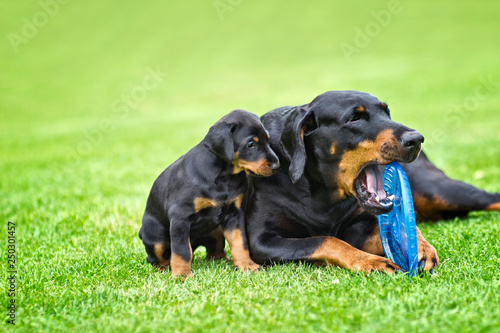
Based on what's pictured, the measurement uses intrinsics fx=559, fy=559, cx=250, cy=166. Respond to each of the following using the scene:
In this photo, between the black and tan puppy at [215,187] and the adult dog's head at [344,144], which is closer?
the adult dog's head at [344,144]

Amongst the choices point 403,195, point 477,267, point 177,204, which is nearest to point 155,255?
point 177,204

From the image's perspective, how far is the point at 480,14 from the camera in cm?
3731

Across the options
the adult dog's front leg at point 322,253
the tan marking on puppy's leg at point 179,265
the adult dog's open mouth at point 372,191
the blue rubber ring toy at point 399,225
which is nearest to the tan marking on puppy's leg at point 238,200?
the adult dog's front leg at point 322,253

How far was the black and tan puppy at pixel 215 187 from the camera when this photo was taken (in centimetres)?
392

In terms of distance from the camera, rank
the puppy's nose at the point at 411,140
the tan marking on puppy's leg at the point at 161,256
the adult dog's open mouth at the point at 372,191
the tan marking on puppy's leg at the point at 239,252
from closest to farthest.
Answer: the puppy's nose at the point at 411,140
the adult dog's open mouth at the point at 372,191
the tan marking on puppy's leg at the point at 239,252
the tan marking on puppy's leg at the point at 161,256

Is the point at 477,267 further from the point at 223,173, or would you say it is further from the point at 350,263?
the point at 223,173

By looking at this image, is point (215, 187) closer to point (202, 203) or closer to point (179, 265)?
point (202, 203)

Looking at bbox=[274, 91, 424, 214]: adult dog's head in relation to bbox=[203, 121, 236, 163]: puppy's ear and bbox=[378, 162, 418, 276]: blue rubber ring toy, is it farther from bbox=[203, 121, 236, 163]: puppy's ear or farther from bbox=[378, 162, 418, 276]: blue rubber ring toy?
bbox=[203, 121, 236, 163]: puppy's ear

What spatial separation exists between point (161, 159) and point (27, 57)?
3028 centimetres

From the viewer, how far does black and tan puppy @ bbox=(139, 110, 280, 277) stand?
3.92 m

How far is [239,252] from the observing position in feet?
13.4

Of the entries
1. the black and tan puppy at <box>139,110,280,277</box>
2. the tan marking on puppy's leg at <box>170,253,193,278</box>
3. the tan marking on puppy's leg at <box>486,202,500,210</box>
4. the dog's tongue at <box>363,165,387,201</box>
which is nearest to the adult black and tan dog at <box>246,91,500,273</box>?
the dog's tongue at <box>363,165,387,201</box>

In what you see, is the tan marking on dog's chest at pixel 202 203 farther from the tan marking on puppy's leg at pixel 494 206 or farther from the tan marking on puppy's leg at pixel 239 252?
the tan marking on puppy's leg at pixel 494 206

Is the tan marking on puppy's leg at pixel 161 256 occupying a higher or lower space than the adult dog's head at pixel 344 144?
lower
